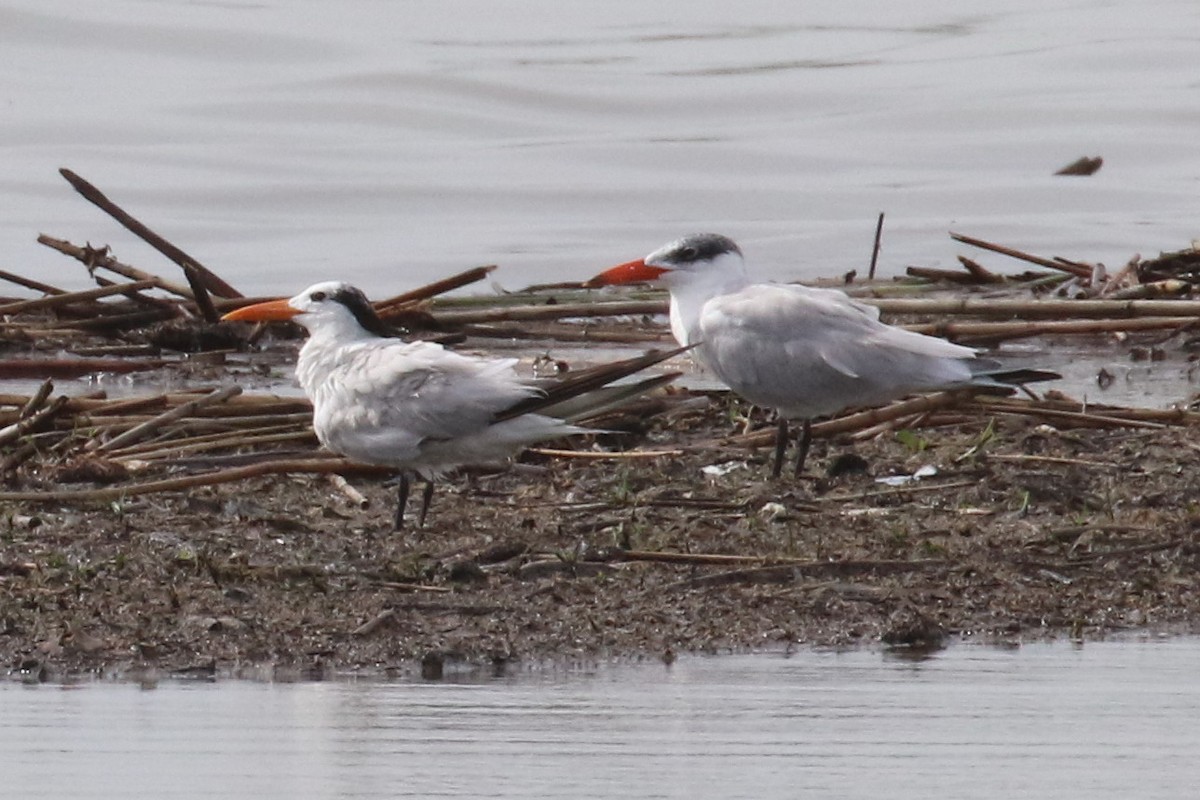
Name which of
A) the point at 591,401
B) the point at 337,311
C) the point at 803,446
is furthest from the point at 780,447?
the point at 337,311

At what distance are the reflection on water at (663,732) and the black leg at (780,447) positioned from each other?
219 cm

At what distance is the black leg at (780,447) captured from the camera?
7582 mm

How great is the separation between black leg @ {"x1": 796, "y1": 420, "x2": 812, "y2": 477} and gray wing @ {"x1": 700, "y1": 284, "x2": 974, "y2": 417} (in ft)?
0.17

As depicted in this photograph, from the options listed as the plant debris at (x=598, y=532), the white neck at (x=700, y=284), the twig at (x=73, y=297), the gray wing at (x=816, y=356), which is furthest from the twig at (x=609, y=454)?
the twig at (x=73, y=297)

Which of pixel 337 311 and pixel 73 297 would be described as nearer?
pixel 337 311

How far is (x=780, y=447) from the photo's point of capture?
7.65 meters

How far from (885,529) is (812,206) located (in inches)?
386

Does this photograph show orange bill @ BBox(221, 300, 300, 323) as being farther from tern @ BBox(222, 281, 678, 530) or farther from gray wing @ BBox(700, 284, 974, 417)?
gray wing @ BBox(700, 284, 974, 417)

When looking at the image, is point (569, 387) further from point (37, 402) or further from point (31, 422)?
point (37, 402)

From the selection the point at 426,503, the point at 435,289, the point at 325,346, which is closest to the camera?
the point at 426,503

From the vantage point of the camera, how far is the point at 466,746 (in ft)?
14.9

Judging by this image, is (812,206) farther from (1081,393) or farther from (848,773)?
(848,773)

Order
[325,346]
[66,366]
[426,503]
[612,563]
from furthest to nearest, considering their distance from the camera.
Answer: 1. [66,366]
2. [325,346]
3. [426,503]
4. [612,563]

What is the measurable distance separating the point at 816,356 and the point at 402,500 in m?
1.59
